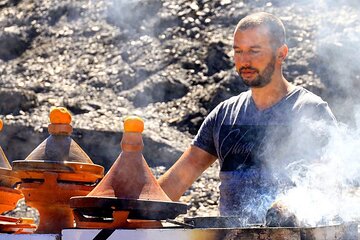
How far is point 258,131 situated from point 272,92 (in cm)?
18

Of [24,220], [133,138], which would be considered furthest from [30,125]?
[133,138]

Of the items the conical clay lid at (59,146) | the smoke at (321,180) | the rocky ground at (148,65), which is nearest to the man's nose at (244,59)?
the smoke at (321,180)

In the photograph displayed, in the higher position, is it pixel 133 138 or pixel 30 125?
pixel 30 125

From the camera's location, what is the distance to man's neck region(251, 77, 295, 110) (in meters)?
3.39

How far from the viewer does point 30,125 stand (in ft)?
24.5

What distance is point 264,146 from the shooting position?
3281 millimetres

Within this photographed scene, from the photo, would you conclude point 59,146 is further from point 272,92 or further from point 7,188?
point 272,92

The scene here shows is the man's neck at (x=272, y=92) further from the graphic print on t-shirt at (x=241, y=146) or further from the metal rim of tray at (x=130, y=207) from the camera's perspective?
the metal rim of tray at (x=130, y=207)

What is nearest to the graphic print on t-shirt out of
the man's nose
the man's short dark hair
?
the man's nose

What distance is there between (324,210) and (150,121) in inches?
196

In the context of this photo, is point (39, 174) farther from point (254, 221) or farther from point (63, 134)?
point (254, 221)

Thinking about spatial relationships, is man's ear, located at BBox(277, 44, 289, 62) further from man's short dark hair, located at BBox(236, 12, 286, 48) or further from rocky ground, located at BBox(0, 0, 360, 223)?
rocky ground, located at BBox(0, 0, 360, 223)

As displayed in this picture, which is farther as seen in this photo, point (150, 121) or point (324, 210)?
point (150, 121)

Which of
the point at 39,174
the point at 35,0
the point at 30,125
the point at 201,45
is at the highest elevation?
the point at 35,0
